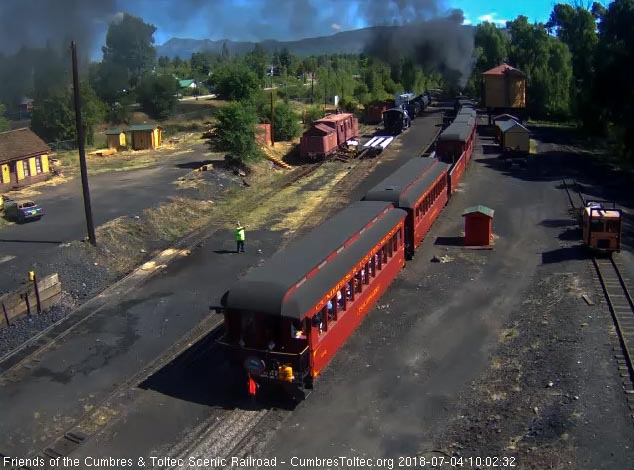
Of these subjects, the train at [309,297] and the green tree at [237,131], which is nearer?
the train at [309,297]

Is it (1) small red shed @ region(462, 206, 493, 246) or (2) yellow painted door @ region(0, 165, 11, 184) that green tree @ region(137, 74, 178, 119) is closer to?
(2) yellow painted door @ region(0, 165, 11, 184)

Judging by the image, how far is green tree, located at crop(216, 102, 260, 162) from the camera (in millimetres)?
38375

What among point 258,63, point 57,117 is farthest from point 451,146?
point 258,63

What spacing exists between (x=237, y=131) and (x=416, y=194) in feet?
61.0

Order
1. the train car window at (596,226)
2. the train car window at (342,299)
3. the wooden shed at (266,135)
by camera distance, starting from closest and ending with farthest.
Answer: the train car window at (342,299) < the train car window at (596,226) < the wooden shed at (266,135)

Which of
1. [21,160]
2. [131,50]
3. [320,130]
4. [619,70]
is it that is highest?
[131,50]

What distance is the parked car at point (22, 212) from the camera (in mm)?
27781

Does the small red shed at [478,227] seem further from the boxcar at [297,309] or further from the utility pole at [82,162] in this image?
the utility pole at [82,162]

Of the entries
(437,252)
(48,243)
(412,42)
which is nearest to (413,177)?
(437,252)

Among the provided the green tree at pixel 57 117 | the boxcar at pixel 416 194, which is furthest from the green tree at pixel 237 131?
the green tree at pixel 57 117

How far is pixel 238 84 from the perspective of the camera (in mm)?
62469

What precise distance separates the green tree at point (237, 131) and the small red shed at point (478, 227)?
18260 mm

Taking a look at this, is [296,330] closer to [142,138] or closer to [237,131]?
[237,131]

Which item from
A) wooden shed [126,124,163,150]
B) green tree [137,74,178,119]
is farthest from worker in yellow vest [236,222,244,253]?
green tree [137,74,178,119]
